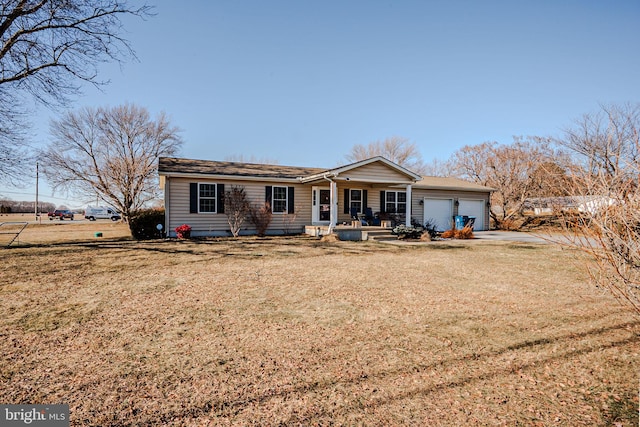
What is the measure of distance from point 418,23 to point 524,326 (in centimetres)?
1198

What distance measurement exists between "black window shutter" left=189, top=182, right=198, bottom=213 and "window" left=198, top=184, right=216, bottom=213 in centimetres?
13

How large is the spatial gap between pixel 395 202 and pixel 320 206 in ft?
16.0

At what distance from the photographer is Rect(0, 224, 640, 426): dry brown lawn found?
95.8 inches

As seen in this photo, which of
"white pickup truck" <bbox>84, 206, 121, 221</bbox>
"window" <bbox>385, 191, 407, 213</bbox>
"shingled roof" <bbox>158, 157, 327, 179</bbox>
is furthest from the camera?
"white pickup truck" <bbox>84, 206, 121, 221</bbox>

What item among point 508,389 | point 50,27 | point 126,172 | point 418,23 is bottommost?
point 508,389

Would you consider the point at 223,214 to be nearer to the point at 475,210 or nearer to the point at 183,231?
the point at 183,231

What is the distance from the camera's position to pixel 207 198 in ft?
47.4

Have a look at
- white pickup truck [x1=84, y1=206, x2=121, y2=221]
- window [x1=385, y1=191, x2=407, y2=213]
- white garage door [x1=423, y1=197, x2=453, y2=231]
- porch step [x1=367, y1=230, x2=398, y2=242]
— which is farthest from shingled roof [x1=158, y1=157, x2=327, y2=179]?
white pickup truck [x1=84, y1=206, x2=121, y2=221]

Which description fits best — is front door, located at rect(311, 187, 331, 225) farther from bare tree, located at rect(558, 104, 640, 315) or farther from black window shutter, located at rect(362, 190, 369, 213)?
bare tree, located at rect(558, 104, 640, 315)

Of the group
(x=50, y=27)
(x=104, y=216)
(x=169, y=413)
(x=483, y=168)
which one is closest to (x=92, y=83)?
(x=50, y=27)

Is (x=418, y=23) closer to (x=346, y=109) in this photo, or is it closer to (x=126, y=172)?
(x=346, y=109)

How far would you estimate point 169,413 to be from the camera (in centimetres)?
235

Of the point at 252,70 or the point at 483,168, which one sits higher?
the point at 252,70

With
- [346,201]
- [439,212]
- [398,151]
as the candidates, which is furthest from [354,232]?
[398,151]
